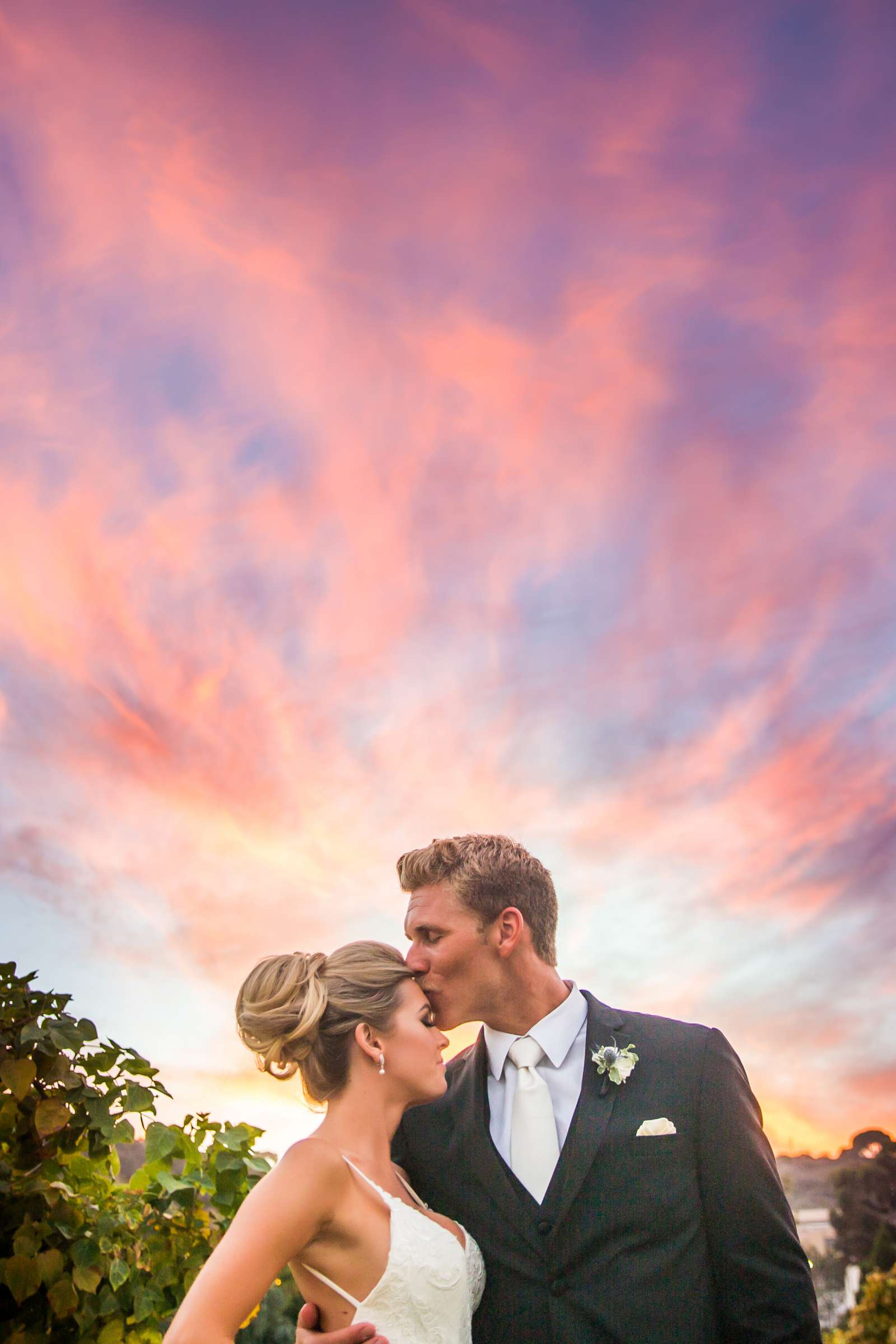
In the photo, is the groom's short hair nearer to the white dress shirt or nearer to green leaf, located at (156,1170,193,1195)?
the white dress shirt

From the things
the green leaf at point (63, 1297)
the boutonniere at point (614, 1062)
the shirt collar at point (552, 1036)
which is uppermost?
the shirt collar at point (552, 1036)

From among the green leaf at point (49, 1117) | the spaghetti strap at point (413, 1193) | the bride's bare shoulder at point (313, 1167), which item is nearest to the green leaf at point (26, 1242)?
the green leaf at point (49, 1117)

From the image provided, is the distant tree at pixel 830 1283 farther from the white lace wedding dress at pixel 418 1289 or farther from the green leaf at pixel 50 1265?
the green leaf at pixel 50 1265

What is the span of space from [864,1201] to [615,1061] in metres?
38.6

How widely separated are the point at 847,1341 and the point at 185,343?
21088 millimetres

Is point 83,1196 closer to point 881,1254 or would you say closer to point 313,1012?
point 313,1012

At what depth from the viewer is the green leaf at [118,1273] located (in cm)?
337

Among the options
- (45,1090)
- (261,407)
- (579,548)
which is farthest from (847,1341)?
(45,1090)

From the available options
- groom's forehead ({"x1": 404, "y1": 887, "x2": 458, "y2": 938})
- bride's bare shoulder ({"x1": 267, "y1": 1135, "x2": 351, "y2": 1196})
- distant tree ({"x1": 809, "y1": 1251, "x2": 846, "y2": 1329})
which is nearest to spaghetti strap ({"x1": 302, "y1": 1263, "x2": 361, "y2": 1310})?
bride's bare shoulder ({"x1": 267, "y1": 1135, "x2": 351, "y2": 1196})

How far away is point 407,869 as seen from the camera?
14.1ft

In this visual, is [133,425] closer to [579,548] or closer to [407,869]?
[579,548]

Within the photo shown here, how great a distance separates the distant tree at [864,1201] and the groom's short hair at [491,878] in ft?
122

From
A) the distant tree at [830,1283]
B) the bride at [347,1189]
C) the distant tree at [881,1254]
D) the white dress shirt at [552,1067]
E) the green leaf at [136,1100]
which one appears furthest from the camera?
the distant tree at [830,1283]

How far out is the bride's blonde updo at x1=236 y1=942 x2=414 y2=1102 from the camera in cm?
370
